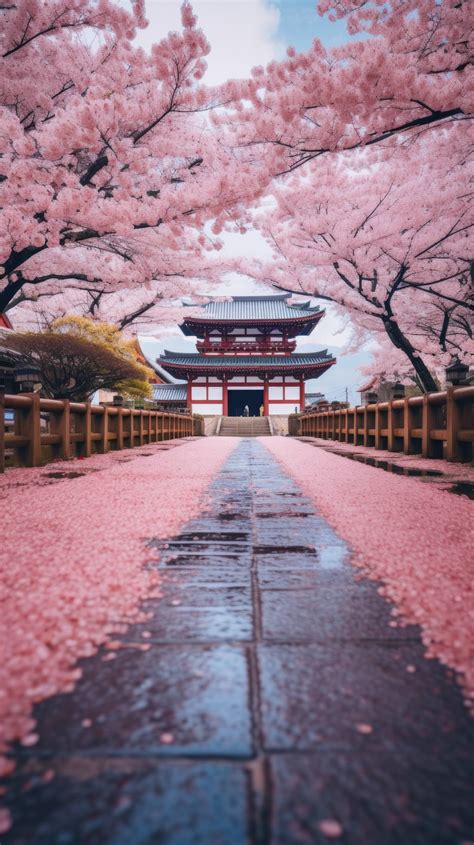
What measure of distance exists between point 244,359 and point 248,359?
273mm

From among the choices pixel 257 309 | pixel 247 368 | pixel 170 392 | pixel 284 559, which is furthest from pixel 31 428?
pixel 257 309

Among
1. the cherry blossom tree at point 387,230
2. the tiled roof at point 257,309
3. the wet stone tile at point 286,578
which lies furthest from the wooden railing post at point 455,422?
the tiled roof at point 257,309

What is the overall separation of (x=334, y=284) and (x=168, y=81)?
11.0 metres

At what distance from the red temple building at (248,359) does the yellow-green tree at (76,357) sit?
1615cm

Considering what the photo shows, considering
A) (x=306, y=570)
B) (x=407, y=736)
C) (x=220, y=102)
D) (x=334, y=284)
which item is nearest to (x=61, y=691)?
(x=407, y=736)

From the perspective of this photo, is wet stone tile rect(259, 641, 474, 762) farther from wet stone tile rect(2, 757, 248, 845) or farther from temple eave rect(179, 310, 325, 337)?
temple eave rect(179, 310, 325, 337)

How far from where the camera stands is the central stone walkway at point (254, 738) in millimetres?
581

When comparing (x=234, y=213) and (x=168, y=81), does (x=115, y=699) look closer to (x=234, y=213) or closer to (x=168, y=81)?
(x=168, y=81)

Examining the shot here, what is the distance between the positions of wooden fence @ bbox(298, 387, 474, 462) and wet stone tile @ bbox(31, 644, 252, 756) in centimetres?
474

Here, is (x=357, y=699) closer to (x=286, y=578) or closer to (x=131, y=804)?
(x=131, y=804)

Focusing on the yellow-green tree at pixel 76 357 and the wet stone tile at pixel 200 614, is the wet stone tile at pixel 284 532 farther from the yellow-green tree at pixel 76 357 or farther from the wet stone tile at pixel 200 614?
the yellow-green tree at pixel 76 357

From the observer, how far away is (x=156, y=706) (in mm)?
850

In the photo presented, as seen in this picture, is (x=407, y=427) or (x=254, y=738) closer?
(x=254, y=738)

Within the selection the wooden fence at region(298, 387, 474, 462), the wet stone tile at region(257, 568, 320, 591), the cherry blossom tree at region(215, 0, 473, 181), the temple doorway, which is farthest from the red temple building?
the wet stone tile at region(257, 568, 320, 591)
